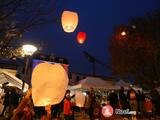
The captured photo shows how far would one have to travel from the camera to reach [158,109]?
21.7 metres

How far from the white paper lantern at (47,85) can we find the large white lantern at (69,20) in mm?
5451

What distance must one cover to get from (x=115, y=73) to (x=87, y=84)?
1619 cm

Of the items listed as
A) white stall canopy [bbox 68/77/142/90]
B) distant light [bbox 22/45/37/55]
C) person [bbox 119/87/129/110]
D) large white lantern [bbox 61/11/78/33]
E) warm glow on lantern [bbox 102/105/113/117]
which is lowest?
warm glow on lantern [bbox 102/105/113/117]

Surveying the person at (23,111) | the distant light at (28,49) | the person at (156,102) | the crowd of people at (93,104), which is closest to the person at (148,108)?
the crowd of people at (93,104)

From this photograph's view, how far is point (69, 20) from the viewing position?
1199 centimetres

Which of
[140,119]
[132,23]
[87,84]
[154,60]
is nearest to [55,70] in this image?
[140,119]

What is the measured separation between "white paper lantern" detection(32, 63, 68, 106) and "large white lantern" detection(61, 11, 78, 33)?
5451 millimetres

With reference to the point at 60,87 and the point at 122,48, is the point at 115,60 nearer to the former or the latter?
the point at 122,48

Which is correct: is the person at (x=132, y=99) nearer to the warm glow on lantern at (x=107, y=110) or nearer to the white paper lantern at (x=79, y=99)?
the warm glow on lantern at (x=107, y=110)

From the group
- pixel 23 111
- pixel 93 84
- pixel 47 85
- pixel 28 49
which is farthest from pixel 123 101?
pixel 47 85

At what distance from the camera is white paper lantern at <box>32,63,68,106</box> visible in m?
6.48

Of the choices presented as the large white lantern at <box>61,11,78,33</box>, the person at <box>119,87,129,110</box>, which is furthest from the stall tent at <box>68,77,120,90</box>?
the large white lantern at <box>61,11,78,33</box>

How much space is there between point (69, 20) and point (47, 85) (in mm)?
5862

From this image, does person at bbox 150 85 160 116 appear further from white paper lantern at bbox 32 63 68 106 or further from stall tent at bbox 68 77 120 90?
white paper lantern at bbox 32 63 68 106
